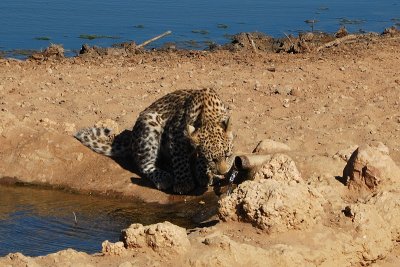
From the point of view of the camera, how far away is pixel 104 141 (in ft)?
44.4

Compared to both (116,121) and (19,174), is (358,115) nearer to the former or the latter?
(116,121)

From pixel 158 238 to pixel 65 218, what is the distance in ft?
10.9

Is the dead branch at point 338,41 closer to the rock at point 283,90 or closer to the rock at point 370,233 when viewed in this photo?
the rock at point 283,90

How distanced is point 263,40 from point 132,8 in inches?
237

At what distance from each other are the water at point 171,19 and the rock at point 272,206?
39.0ft

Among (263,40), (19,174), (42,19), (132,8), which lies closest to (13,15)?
(42,19)

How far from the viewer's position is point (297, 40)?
20.0 m

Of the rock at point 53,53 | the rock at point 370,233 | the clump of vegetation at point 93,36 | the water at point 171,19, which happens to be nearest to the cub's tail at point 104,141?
the rock at point 370,233

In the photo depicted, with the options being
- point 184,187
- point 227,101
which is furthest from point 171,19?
point 184,187

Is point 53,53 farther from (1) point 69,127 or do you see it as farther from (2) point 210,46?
(1) point 69,127

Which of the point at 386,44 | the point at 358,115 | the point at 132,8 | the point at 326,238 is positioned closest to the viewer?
the point at 326,238

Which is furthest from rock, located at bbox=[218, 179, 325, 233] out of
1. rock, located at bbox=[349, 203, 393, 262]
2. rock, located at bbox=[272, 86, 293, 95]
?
rock, located at bbox=[272, 86, 293, 95]

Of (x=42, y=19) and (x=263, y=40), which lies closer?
(x=263, y=40)

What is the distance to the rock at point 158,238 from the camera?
27.9 ft
